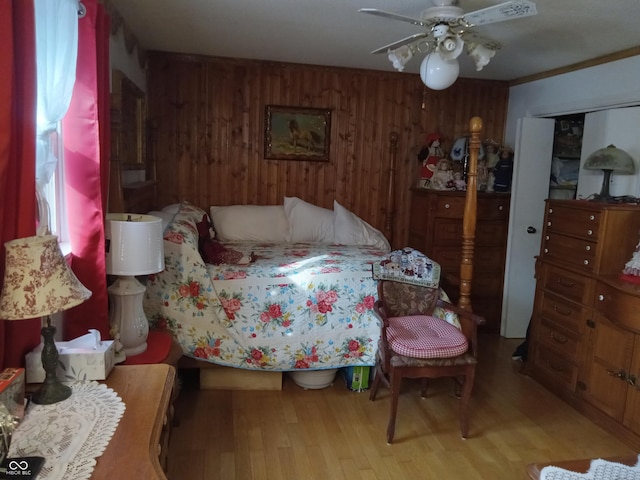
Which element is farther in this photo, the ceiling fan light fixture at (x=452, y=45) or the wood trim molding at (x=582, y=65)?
the wood trim molding at (x=582, y=65)

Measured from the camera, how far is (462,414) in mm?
2689

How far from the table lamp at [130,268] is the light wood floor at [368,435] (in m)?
0.66

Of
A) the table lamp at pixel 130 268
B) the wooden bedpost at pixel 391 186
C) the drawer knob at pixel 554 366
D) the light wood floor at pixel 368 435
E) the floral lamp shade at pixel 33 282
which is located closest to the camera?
the floral lamp shade at pixel 33 282

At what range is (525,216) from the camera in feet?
13.5

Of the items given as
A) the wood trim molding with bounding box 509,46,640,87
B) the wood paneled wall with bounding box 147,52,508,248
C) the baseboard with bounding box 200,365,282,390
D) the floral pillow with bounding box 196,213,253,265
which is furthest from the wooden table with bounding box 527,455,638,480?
the wood paneled wall with bounding box 147,52,508,248

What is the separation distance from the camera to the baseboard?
311cm

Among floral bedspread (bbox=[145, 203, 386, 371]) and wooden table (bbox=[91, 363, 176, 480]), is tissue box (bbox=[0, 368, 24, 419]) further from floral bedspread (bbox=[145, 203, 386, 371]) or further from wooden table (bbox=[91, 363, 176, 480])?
floral bedspread (bbox=[145, 203, 386, 371])

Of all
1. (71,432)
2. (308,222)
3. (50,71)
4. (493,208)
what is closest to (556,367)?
(493,208)

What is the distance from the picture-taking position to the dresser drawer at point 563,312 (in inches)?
121

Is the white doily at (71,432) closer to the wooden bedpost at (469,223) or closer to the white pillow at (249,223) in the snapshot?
the wooden bedpost at (469,223)

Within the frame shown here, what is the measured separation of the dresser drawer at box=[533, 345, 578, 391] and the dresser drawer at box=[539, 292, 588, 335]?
0.20 metres

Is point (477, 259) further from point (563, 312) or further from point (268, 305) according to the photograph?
point (268, 305)

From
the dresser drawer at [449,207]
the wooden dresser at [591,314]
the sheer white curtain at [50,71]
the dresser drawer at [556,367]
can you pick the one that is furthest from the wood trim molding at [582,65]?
the sheer white curtain at [50,71]

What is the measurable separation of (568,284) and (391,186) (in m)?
1.83
